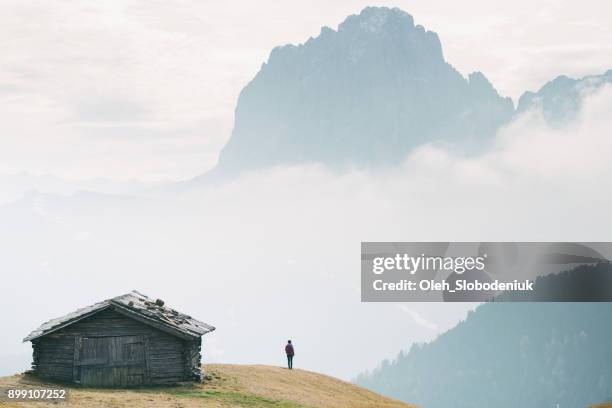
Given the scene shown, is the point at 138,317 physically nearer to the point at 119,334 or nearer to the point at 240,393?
the point at 119,334

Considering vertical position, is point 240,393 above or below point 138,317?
below

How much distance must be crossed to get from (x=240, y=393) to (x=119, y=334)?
27.6 feet

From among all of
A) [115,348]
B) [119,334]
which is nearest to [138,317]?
[119,334]

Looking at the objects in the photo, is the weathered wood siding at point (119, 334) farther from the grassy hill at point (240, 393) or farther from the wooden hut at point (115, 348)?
the grassy hill at point (240, 393)

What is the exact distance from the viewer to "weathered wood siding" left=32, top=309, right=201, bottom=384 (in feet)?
171

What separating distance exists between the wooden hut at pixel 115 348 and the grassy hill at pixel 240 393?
1.63 metres

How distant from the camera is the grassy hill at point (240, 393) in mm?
45031

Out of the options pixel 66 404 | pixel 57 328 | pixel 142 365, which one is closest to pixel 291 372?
pixel 142 365

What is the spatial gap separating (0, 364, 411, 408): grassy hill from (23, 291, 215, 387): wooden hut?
5.36 feet

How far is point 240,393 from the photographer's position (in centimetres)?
5153

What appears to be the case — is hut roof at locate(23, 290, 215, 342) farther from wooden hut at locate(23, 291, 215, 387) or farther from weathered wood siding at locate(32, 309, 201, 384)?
weathered wood siding at locate(32, 309, 201, 384)

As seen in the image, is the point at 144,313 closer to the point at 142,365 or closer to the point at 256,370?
the point at 142,365

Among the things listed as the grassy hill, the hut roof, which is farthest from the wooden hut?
the grassy hill

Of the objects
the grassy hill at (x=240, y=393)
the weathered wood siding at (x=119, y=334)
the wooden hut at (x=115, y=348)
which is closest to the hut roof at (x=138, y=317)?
the wooden hut at (x=115, y=348)
